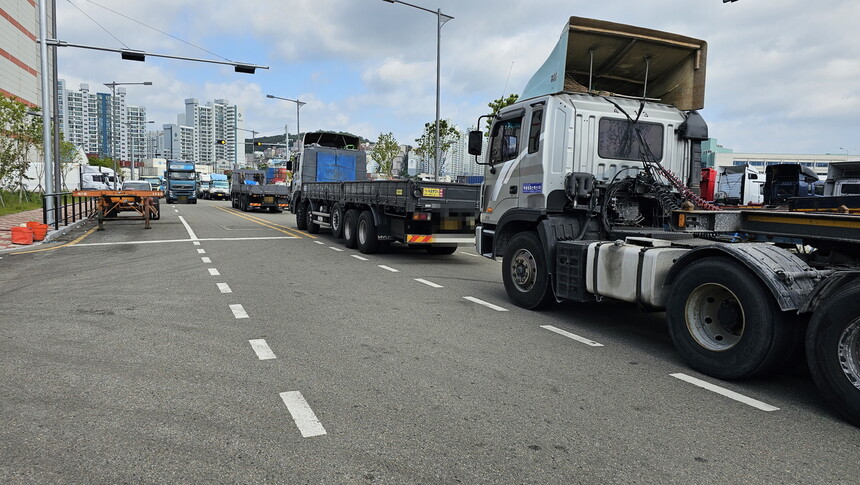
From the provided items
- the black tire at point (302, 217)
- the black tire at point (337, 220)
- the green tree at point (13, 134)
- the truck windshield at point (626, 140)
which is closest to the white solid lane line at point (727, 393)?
the truck windshield at point (626, 140)

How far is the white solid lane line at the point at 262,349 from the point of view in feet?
16.9

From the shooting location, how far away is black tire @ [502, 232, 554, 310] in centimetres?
713

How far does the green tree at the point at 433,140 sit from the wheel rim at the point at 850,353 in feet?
138

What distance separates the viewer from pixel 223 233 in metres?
17.7

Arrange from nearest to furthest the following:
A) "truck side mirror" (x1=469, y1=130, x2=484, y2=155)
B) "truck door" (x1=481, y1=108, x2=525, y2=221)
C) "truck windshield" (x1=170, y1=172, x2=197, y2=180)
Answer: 1. "truck door" (x1=481, y1=108, x2=525, y2=221)
2. "truck side mirror" (x1=469, y1=130, x2=484, y2=155)
3. "truck windshield" (x1=170, y1=172, x2=197, y2=180)

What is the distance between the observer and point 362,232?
13375mm

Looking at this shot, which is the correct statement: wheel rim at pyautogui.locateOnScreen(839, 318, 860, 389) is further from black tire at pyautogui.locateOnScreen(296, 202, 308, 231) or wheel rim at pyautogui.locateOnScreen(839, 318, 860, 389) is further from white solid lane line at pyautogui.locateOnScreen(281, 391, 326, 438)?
black tire at pyautogui.locateOnScreen(296, 202, 308, 231)

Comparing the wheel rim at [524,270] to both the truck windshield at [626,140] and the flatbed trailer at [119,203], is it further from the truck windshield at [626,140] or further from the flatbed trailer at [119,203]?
the flatbed trailer at [119,203]

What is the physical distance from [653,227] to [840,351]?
139 inches

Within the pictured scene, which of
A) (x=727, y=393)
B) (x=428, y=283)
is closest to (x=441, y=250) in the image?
(x=428, y=283)

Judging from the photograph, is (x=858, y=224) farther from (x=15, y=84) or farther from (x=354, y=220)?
(x=15, y=84)

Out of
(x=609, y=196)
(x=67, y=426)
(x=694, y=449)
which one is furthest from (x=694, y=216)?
(x=67, y=426)

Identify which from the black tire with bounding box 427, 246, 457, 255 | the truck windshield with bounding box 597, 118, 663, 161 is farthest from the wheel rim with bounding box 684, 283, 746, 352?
the black tire with bounding box 427, 246, 457, 255

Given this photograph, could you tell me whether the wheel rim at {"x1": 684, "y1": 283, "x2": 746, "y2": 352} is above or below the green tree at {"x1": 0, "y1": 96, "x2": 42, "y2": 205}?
below
